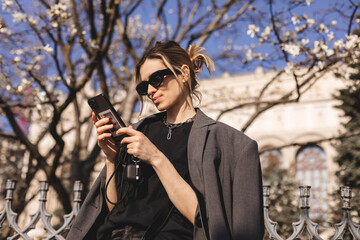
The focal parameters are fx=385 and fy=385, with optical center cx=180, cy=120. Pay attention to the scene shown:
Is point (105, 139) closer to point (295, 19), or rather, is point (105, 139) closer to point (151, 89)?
point (151, 89)

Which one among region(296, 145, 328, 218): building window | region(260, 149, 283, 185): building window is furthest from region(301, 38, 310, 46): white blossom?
region(296, 145, 328, 218): building window

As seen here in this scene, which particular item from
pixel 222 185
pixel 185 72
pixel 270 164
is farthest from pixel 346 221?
pixel 270 164

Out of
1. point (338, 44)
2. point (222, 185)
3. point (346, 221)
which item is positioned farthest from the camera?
point (338, 44)

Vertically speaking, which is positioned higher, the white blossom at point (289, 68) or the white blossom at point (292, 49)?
the white blossom at point (292, 49)

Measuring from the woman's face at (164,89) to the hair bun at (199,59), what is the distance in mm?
205

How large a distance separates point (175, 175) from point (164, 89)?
53 centimetres

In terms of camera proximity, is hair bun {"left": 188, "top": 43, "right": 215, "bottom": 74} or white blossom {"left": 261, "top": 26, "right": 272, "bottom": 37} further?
white blossom {"left": 261, "top": 26, "right": 272, "bottom": 37}

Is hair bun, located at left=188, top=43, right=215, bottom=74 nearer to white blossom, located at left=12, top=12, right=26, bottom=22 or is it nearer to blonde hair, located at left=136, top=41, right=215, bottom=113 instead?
blonde hair, located at left=136, top=41, right=215, bottom=113

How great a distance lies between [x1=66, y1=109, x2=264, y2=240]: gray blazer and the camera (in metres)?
1.68

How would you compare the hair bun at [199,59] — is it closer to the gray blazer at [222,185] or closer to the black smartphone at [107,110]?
the gray blazer at [222,185]

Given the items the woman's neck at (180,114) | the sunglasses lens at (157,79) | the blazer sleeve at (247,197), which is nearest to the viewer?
the blazer sleeve at (247,197)

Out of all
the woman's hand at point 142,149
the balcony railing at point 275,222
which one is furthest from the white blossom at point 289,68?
the woman's hand at point 142,149

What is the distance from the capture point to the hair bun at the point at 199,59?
7.47 feet

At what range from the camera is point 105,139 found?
6.69 ft
